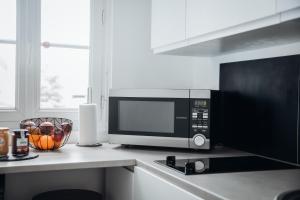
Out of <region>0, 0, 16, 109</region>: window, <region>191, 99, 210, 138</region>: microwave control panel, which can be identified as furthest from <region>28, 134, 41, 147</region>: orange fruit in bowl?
<region>191, 99, 210, 138</region>: microwave control panel

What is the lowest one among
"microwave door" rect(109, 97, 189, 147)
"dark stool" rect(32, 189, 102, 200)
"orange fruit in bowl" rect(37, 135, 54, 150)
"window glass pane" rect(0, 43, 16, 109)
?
"dark stool" rect(32, 189, 102, 200)

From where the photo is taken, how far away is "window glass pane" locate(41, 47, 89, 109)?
2.22m

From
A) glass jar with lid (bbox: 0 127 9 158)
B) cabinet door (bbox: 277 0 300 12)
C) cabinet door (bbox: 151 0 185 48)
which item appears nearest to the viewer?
cabinet door (bbox: 277 0 300 12)

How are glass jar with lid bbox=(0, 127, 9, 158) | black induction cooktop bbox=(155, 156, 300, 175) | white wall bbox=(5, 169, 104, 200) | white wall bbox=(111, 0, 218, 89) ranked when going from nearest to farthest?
black induction cooktop bbox=(155, 156, 300, 175), glass jar with lid bbox=(0, 127, 9, 158), white wall bbox=(5, 169, 104, 200), white wall bbox=(111, 0, 218, 89)

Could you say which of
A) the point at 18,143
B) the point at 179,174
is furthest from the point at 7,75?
the point at 179,174

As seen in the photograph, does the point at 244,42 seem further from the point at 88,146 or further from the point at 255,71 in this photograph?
the point at 88,146

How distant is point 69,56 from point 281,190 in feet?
4.83

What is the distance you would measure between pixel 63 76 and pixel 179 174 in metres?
1.13

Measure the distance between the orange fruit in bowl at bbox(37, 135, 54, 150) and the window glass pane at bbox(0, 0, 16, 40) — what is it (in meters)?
0.64

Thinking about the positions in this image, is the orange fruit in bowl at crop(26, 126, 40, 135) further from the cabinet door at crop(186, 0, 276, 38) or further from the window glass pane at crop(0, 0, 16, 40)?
the cabinet door at crop(186, 0, 276, 38)

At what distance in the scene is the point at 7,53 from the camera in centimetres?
215

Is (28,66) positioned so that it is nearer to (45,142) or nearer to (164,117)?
(45,142)

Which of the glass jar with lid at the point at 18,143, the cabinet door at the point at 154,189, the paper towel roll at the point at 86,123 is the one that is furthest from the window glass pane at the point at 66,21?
the cabinet door at the point at 154,189

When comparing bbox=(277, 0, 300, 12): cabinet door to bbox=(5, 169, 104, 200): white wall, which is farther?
bbox=(5, 169, 104, 200): white wall
